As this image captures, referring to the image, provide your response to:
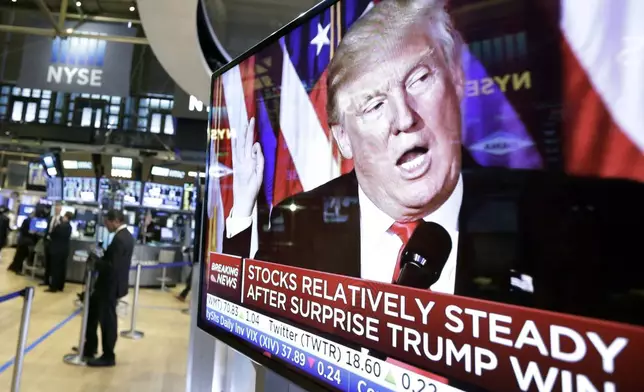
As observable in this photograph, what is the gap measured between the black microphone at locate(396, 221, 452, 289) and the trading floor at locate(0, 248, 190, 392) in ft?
11.8

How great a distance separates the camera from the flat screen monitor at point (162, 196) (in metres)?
11.1

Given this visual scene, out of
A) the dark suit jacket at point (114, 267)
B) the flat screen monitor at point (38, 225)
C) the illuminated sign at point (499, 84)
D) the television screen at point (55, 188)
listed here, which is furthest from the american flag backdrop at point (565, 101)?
the flat screen monitor at point (38, 225)

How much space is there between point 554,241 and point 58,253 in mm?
9956

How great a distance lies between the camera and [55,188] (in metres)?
10.9

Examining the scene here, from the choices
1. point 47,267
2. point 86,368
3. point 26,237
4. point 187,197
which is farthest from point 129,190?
point 86,368

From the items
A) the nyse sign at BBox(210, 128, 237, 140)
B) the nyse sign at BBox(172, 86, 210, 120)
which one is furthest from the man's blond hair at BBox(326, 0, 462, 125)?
the nyse sign at BBox(172, 86, 210, 120)

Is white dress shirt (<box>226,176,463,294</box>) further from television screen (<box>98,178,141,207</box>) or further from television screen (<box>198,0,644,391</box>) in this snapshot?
television screen (<box>98,178,141,207</box>)

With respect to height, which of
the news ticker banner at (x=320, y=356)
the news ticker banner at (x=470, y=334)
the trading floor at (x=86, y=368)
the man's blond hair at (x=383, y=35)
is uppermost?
the man's blond hair at (x=383, y=35)

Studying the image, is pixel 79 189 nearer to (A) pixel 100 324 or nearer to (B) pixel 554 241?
(A) pixel 100 324

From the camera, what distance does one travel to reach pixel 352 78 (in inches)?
49.3

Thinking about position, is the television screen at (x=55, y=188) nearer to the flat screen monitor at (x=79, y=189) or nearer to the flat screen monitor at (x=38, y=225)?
the flat screen monitor at (x=79, y=189)

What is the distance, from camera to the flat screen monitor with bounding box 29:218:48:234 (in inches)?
445

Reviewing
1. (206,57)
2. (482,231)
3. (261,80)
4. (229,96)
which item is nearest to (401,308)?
(482,231)

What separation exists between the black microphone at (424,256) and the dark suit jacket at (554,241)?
0.19 ft
